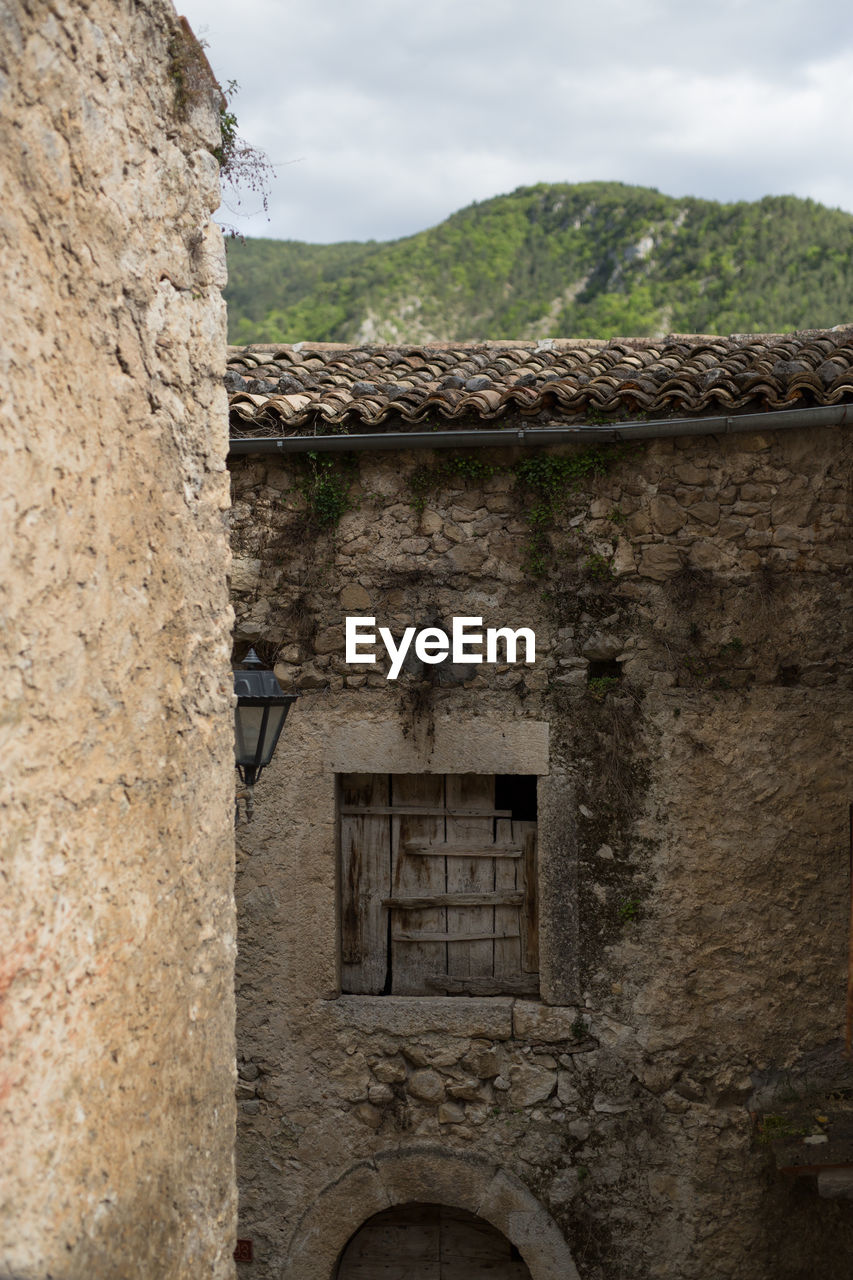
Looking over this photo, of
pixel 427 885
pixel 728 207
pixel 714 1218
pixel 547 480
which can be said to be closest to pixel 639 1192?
pixel 714 1218

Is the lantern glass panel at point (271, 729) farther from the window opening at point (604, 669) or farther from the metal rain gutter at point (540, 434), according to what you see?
the window opening at point (604, 669)

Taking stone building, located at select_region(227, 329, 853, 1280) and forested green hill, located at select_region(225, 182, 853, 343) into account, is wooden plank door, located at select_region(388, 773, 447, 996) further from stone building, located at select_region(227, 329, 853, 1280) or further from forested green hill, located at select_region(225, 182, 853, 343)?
forested green hill, located at select_region(225, 182, 853, 343)

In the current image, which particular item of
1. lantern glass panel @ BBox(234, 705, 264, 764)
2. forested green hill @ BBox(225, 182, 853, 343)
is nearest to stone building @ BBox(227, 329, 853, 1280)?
lantern glass panel @ BBox(234, 705, 264, 764)

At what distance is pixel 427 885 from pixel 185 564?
3582 mm

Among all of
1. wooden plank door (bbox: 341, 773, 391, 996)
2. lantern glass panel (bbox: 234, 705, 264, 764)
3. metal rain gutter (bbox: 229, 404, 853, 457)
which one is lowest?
wooden plank door (bbox: 341, 773, 391, 996)

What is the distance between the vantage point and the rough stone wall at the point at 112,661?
5.51 ft

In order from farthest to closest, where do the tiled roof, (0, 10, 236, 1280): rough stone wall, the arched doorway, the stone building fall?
the arched doorway < the stone building < the tiled roof < (0, 10, 236, 1280): rough stone wall

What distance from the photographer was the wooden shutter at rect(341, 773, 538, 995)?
5.54 metres

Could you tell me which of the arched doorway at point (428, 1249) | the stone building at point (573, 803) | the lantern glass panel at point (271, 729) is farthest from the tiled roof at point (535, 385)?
the arched doorway at point (428, 1249)

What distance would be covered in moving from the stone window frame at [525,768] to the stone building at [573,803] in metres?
0.02

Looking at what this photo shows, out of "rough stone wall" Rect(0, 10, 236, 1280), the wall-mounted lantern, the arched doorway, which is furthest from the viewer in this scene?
the arched doorway

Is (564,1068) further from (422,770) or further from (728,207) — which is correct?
(728,207)

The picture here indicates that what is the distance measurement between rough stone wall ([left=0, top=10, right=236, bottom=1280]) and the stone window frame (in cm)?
282

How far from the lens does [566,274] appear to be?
103 feet
